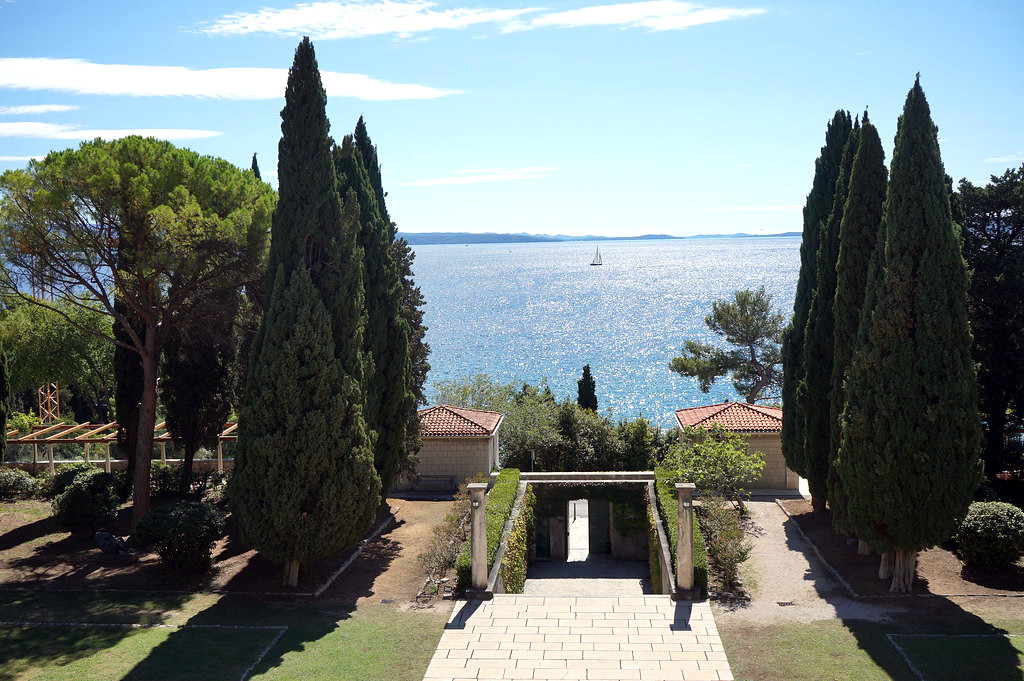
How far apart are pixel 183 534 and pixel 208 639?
301cm

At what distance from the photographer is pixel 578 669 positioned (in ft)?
39.0

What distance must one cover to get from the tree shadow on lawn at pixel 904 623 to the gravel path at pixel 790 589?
0.07 ft

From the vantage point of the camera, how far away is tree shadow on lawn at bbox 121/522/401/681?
12.0 meters

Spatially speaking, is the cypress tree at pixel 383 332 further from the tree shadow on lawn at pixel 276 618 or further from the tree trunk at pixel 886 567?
the tree trunk at pixel 886 567

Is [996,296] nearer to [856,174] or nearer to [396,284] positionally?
[856,174]

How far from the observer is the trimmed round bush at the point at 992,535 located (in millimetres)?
15164

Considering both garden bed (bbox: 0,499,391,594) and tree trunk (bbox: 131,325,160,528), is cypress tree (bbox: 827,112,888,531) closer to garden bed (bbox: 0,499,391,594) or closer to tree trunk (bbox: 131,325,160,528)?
garden bed (bbox: 0,499,391,594)

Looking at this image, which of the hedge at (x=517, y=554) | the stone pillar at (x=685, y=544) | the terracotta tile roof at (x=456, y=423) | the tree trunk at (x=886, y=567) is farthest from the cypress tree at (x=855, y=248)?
the terracotta tile roof at (x=456, y=423)

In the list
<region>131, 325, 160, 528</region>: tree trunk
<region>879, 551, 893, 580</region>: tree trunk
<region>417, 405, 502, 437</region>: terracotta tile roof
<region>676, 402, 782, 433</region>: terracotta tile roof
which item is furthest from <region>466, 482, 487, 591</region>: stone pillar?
<region>676, 402, 782, 433</region>: terracotta tile roof

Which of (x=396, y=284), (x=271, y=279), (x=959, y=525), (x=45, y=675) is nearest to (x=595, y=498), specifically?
(x=396, y=284)

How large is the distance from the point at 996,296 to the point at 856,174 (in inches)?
270

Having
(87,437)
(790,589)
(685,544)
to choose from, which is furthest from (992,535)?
(87,437)

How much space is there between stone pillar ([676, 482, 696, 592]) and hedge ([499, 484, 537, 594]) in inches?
139

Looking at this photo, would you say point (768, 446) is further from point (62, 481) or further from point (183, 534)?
point (62, 481)
